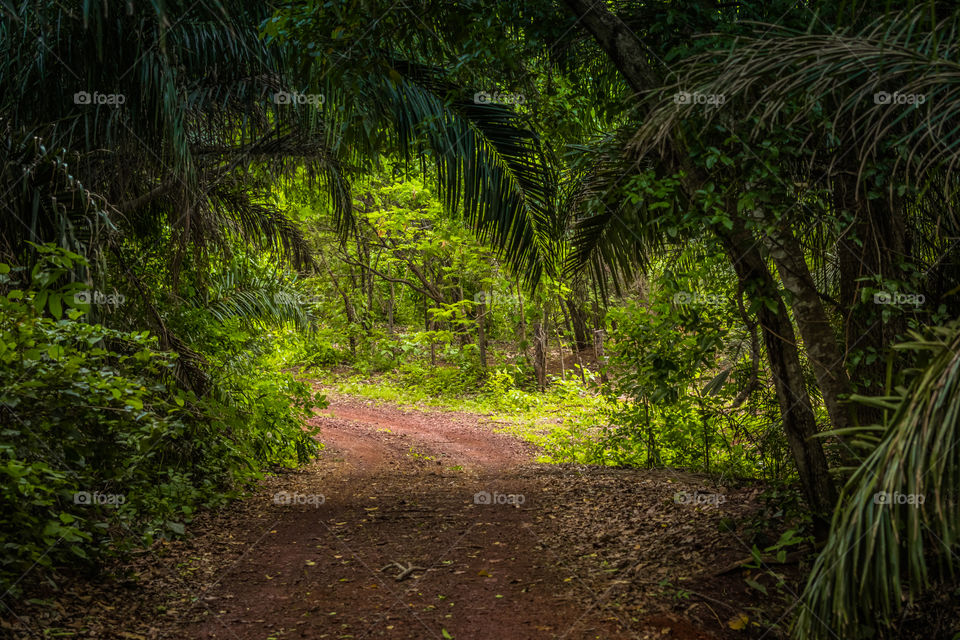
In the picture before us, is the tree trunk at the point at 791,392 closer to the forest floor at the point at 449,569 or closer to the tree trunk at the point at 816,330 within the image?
the tree trunk at the point at 816,330

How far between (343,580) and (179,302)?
3.51 meters

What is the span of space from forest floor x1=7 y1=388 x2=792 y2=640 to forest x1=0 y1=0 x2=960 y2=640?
0.03m

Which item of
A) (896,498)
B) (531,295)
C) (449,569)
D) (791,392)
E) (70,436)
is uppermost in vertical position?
(531,295)

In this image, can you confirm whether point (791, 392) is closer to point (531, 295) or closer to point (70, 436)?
point (531, 295)

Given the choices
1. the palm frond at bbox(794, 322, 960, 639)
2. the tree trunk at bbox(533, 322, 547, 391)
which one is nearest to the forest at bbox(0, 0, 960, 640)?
the palm frond at bbox(794, 322, 960, 639)

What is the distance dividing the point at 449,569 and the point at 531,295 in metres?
2.26

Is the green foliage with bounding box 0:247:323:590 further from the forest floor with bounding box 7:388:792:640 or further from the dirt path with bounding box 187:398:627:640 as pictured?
the dirt path with bounding box 187:398:627:640

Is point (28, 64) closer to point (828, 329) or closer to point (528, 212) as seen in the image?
point (528, 212)

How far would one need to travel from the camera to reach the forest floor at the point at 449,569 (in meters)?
3.29

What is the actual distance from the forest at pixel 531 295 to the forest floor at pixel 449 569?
0.03m

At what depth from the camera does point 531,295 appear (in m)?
5.31

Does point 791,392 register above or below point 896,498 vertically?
below

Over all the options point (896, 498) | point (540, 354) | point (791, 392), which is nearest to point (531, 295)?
point (791, 392)

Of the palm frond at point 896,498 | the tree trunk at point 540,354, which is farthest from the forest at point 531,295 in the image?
the tree trunk at point 540,354
